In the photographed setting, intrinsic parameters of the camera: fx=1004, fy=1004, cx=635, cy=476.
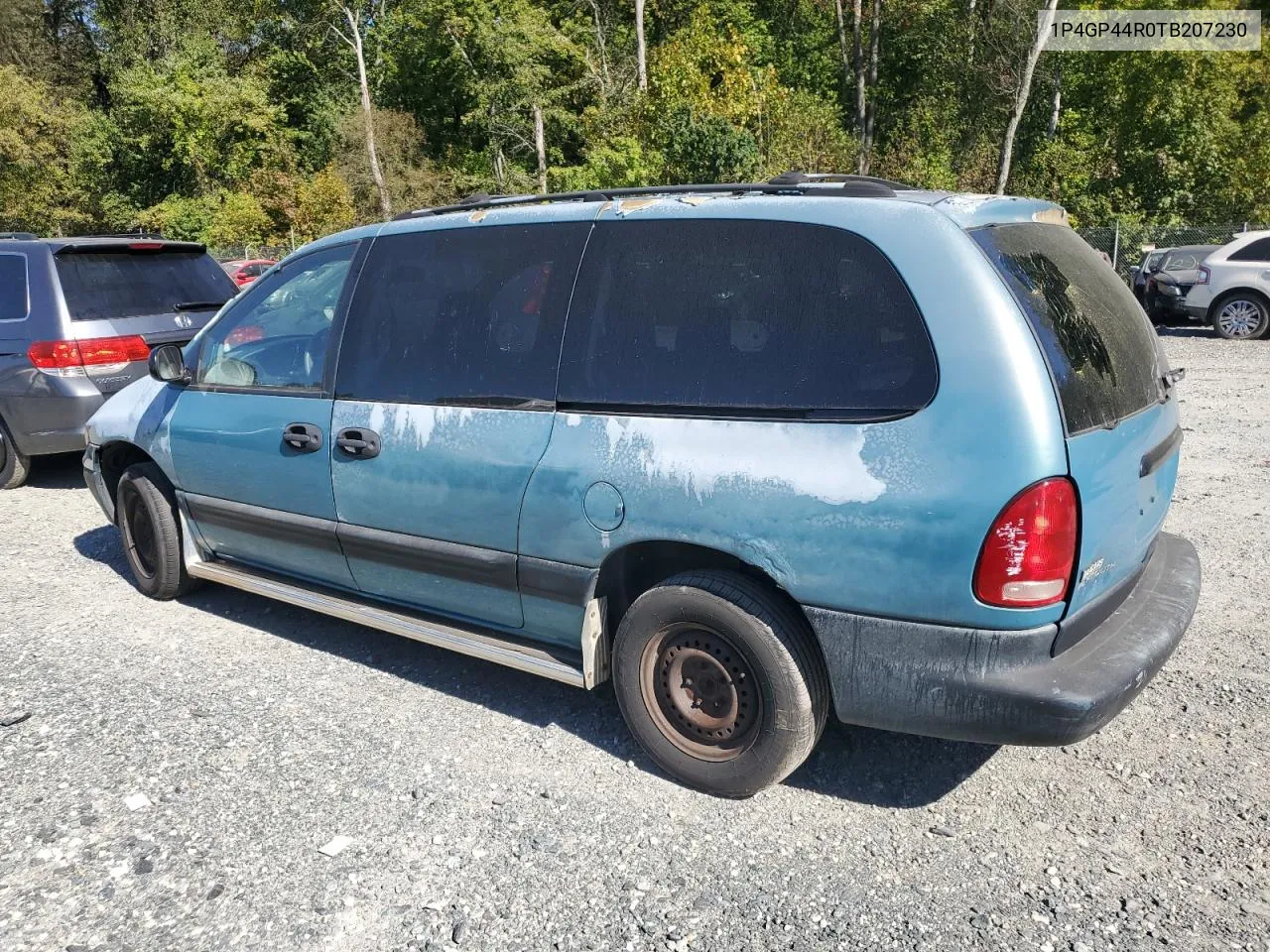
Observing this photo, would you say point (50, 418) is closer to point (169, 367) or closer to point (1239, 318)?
point (169, 367)

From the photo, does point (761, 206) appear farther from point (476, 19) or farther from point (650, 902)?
point (476, 19)

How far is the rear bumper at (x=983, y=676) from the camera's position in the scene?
271 centimetres

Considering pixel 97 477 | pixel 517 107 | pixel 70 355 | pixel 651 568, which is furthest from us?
pixel 517 107

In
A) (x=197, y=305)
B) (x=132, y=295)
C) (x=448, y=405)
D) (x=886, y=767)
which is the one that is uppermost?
(x=132, y=295)

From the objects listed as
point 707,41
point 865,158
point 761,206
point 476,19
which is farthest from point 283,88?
point 761,206

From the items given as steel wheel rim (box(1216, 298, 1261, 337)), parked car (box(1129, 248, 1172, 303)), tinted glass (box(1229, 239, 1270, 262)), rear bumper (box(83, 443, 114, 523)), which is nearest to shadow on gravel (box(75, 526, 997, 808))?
rear bumper (box(83, 443, 114, 523))

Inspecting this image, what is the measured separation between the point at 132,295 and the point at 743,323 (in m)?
6.17

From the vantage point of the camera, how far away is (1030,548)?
264cm

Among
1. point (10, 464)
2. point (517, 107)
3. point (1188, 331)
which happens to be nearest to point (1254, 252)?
point (1188, 331)

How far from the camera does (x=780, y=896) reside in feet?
9.12

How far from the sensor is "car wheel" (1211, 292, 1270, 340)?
14625 millimetres

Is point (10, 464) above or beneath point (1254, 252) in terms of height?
beneath

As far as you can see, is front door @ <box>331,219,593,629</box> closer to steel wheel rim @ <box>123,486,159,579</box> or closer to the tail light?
→ steel wheel rim @ <box>123,486,159,579</box>

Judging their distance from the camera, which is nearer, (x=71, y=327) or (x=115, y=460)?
(x=115, y=460)
